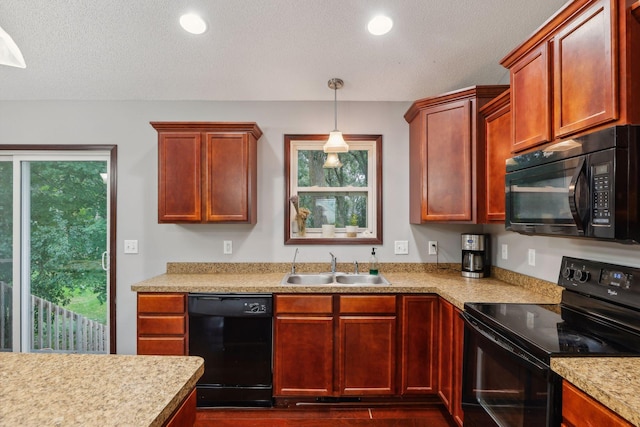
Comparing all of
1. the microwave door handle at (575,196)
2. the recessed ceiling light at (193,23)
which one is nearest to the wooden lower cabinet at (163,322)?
the recessed ceiling light at (193,23)

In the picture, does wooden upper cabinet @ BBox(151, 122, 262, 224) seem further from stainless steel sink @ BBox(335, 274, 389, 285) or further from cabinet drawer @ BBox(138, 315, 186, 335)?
stainless steel sink @ BBox(335, 274, 389, 285)

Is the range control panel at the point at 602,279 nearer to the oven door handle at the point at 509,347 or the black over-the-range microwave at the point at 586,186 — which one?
the black over-the-range microwave at the point at 586,186

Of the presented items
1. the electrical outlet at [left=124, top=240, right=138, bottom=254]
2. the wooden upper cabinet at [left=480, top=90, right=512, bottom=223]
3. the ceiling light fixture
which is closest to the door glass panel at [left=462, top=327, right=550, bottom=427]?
the wooden upper cabinet at [left=480, top=90, right=512, bottom=223]

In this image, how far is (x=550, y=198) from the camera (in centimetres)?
152

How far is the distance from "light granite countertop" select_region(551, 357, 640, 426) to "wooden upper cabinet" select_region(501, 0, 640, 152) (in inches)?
33.3

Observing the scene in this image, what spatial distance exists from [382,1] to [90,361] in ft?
7.74

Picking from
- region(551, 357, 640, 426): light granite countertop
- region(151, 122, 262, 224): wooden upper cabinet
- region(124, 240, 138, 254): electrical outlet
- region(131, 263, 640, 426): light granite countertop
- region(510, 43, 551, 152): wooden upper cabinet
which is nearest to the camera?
region(551, 357, 640, 426): light granite countertop

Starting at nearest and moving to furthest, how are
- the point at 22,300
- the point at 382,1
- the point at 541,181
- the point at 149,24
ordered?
1. the point at 541,181
2. the point at 382,1
3. the point at 149,24
4. the point at 22,300

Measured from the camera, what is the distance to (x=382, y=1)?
2.04 m

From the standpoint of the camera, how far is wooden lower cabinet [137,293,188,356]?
7.60 ft

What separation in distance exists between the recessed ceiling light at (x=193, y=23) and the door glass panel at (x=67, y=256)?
1.55m

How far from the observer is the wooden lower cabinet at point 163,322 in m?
2.32

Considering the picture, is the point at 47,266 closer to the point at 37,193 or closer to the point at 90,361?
the point at 37,193

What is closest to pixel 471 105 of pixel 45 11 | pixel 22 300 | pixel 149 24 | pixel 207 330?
pixel 149 24
